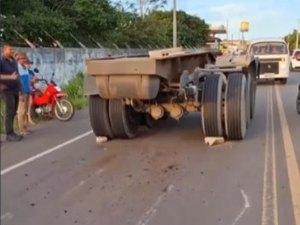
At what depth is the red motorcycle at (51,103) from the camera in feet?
40.2

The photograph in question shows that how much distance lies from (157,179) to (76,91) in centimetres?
1143

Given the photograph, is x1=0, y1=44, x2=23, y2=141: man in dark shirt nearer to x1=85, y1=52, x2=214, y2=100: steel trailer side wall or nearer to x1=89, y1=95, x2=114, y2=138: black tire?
x1=85, y1=52, x2=214, y2=100: steel trailer side wall

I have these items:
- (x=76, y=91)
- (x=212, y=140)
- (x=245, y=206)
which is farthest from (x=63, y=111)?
(x=245, y=206)

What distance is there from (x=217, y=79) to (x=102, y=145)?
2.16 m

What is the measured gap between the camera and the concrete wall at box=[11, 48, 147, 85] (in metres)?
16.2

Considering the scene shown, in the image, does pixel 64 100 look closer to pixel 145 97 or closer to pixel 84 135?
pixel 84 135

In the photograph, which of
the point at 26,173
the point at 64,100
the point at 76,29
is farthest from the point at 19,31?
the point at 26,173

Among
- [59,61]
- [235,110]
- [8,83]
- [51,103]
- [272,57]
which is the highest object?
[8,83]

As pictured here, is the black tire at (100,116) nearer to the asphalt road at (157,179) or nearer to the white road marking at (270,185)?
the asphalt road at (157,179)

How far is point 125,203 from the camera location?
5.61 m

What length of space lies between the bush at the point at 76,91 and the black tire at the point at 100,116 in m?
5.78

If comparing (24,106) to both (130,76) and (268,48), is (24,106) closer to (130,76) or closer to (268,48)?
(130,76)

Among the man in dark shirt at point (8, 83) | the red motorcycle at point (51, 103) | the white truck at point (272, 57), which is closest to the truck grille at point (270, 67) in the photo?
the white truck at point (272, 57)

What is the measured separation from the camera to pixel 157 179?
6688 millimetres
